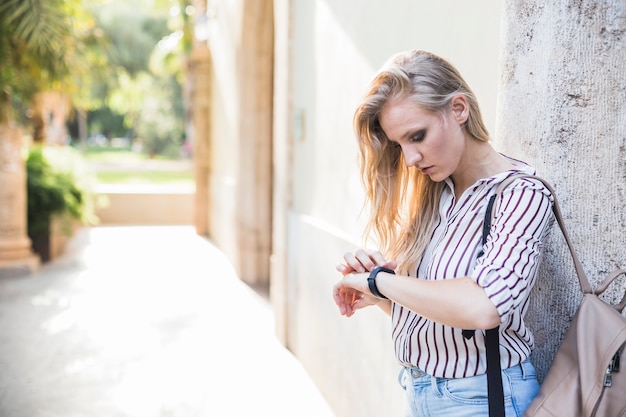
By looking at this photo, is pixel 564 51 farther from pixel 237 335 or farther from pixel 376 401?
pixel 237 335

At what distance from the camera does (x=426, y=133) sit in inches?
67.6

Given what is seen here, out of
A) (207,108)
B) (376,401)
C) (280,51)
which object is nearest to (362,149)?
(376,401)

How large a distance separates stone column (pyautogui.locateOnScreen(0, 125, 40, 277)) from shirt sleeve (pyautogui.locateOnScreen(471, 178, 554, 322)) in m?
8.92

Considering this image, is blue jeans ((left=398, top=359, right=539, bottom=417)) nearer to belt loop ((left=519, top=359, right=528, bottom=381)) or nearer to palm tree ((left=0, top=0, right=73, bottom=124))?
belt loop ((left=519, top=359, right=528, bottom=381))

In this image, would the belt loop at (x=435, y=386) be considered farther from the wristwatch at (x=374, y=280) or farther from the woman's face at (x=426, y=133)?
the woman's face at (x=426, y=133)

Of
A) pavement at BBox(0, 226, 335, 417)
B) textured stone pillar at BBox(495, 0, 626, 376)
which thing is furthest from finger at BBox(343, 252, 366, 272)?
pavement at BBox(0, 226, 335, 417)

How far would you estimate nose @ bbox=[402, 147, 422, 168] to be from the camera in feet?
5.70

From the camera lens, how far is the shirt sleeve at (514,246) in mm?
1505

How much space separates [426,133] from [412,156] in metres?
0.07

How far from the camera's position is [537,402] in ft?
4.99

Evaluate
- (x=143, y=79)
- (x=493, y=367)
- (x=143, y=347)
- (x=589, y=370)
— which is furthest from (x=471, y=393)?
(x=143, y=79)

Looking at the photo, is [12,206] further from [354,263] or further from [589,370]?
[589,370]

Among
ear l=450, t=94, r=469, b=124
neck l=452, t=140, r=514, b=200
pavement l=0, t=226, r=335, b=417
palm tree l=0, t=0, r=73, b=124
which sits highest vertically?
palm tree l=0, t=0, r=73, b=124

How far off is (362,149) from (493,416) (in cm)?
76
